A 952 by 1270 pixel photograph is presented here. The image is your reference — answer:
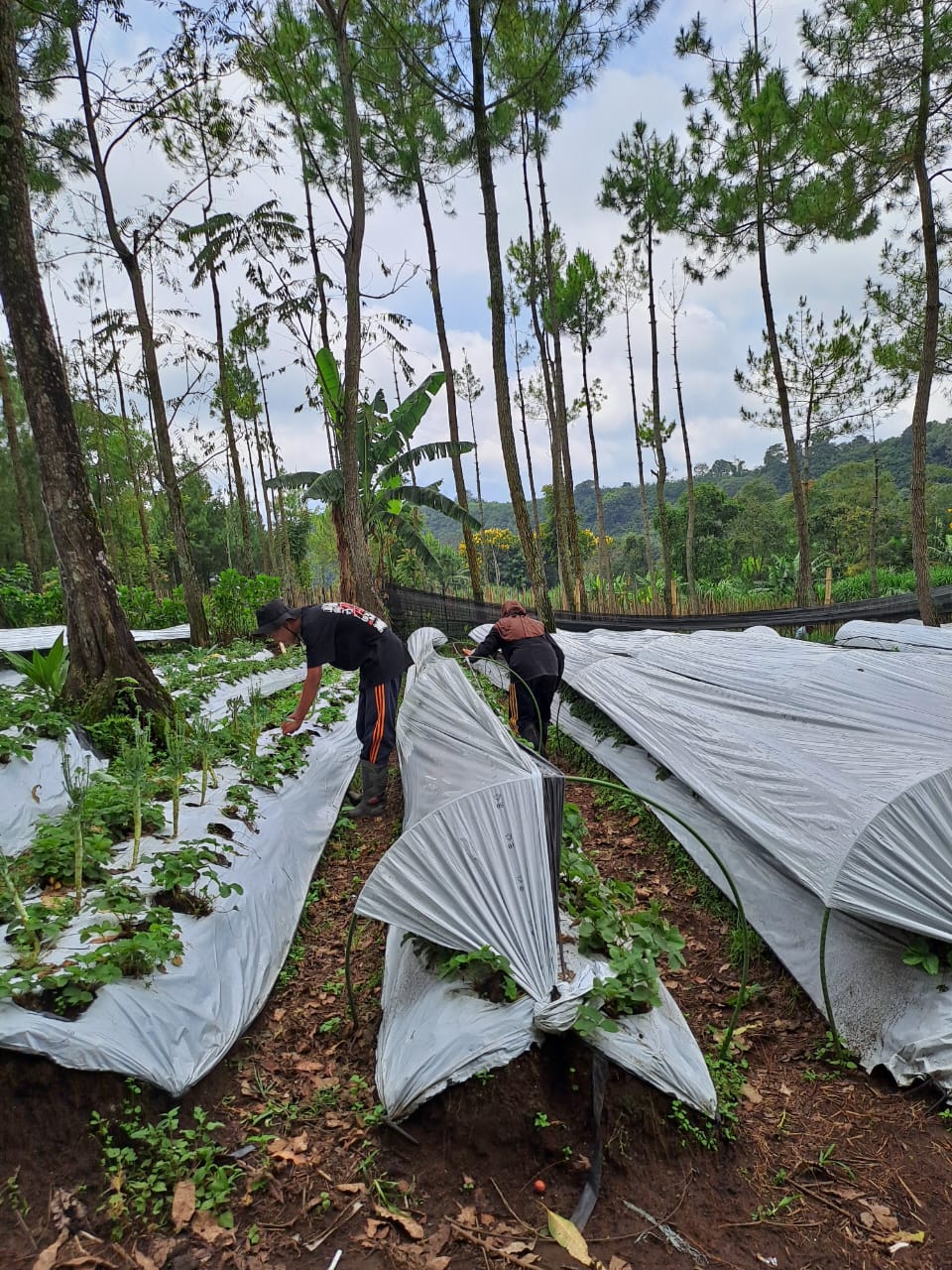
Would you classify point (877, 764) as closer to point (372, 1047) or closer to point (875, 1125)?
point (875, 1125)

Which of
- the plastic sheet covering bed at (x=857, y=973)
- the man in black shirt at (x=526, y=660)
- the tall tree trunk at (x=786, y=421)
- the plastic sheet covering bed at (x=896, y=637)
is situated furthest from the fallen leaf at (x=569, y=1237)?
the tall tree trunk at (x=786, y=421)

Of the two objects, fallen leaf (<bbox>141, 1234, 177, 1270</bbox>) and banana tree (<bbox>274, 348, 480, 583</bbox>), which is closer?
fallen leaf (<bbox>141, 1234, 177, 1270</bbox>)

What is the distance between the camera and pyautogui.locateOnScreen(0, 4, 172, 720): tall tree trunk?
4066 mm

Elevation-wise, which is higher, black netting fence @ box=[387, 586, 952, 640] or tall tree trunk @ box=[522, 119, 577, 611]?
tall tree trunk @ box=[522, 119, 577, 611]

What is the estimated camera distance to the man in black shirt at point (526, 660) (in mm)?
5348

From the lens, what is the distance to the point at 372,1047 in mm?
2346

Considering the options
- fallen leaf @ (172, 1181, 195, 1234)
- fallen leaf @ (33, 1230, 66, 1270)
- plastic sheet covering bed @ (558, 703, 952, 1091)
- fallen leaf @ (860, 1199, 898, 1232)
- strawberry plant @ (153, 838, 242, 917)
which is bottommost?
fallen leaf @ (860, 1199, 898, 1232)

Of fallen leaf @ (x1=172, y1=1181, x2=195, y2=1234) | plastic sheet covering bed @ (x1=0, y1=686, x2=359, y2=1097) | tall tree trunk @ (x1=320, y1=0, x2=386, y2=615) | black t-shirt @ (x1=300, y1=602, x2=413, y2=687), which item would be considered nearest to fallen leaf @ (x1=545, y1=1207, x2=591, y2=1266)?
fallen leaf @ (x1=172, y1=1181, x2=195, y2=1234)

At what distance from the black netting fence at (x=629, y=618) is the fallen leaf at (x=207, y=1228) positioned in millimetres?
10819

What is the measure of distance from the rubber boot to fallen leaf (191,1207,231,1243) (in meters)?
2.94

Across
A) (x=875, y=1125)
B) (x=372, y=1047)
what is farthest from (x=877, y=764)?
(x=372, y=1047)

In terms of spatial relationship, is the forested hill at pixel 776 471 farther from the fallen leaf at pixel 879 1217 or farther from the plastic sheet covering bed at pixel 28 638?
the fallen leaf at pixel 879 1217

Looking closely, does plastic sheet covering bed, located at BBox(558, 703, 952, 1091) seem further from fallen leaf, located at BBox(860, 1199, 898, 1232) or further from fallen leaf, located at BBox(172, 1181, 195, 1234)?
fallen leaf, located at BBox(172, 1181, 195, 1234)

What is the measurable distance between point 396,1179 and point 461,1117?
0.74 feet
